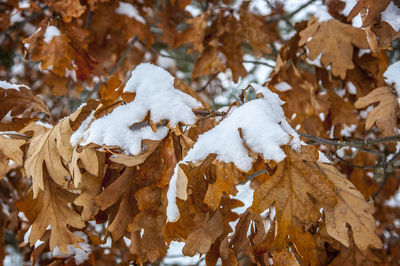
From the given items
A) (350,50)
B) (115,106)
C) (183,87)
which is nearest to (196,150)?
(115,106)

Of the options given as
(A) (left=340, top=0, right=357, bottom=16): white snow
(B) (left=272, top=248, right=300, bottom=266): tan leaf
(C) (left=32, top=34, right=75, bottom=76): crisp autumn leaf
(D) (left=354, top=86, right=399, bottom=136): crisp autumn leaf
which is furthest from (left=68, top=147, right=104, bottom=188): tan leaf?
(A) (left=340, top=0, right=357, bottom=16): white snow

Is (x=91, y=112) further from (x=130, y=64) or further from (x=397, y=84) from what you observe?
(x=130, y=64)

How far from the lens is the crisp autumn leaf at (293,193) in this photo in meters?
0.86

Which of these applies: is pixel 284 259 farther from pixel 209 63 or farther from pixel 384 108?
pixel 209 63

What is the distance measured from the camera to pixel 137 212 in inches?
41.0

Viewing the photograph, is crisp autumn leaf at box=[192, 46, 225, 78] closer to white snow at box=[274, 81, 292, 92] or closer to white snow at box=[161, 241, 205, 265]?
white snow at box=[274, 81, 292, 92]

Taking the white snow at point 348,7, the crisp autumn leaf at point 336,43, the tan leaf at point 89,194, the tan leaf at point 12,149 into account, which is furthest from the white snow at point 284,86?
the tan leaf at point 12,149

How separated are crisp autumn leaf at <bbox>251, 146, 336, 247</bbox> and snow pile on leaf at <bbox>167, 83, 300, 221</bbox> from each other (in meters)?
0.07

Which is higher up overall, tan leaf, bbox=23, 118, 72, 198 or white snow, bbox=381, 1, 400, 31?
white snow, bbox=381, 1, 400, 31

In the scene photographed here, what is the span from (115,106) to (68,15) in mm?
1043

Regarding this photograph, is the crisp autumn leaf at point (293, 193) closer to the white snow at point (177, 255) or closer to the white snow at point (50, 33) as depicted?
the white snow at point (177, 255)

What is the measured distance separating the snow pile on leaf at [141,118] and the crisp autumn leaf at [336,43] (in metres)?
0.90

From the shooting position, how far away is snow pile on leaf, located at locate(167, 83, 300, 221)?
2.54 feet

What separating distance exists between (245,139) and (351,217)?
0.40 meters
